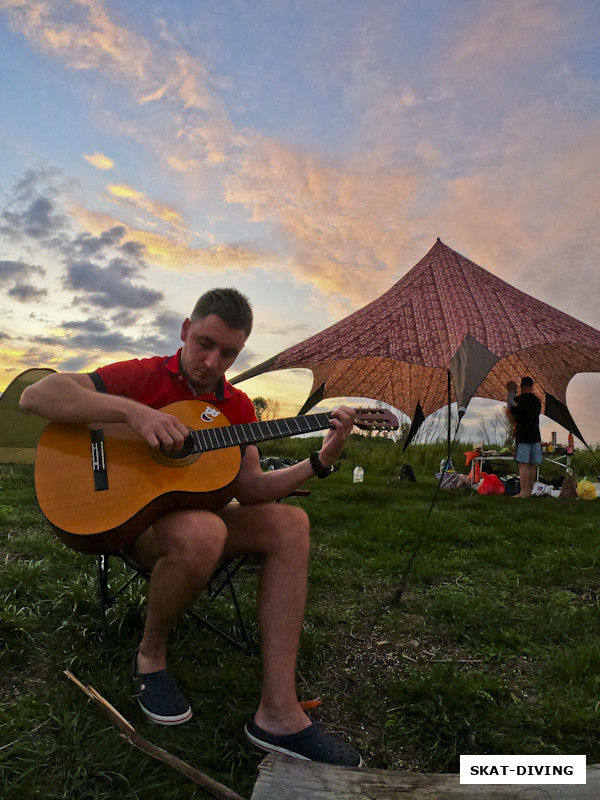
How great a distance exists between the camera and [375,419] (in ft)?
8.73

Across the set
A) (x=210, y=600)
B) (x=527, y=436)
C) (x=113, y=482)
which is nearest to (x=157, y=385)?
(x=113, y=482)

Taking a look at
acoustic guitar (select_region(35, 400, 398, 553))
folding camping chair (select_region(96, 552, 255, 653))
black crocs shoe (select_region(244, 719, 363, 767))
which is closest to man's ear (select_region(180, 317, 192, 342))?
acoustic guitar (select_region(35, 400, 398, 553))

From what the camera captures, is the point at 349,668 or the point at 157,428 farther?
the point at 349,668

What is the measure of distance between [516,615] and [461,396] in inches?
57.1

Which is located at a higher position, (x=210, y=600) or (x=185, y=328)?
(x=185, y=328)

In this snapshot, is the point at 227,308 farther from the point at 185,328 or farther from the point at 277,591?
the point at 277,591

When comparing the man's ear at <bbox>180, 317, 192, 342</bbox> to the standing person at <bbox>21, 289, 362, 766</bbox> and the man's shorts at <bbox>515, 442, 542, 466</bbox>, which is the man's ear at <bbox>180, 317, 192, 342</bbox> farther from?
the man's shorts at <bbox>515, 442, 542, 466</bbox>

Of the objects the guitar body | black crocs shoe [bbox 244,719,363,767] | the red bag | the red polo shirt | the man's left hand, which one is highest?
the red polo shirt

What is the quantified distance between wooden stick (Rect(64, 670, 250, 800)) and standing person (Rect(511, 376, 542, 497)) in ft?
20.9

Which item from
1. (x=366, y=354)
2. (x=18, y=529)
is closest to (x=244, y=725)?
(x=366, y=354)

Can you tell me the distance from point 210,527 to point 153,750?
75cm

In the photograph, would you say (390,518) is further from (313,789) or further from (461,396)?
(313,789)

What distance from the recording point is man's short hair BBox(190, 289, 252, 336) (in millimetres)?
2420

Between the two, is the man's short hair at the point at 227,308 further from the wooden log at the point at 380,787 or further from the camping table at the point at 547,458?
the camping table at the point at 547,458
